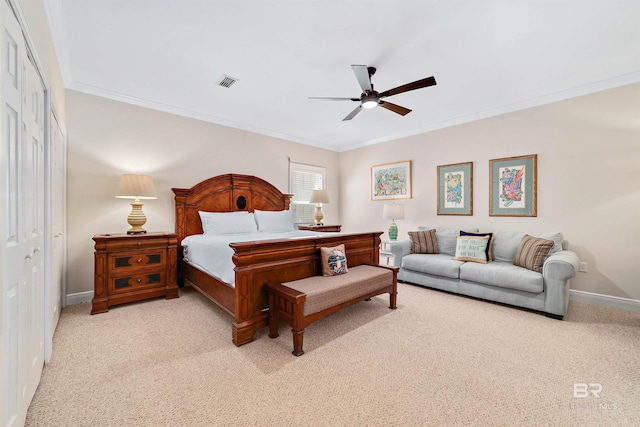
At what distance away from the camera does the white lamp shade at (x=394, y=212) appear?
495 centimetres

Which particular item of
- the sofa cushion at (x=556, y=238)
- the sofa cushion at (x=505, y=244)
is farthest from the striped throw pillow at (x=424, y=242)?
the sofa cushion at (x=556, y=238)

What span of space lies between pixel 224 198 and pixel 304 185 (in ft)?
6.33

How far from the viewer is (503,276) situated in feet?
10.6

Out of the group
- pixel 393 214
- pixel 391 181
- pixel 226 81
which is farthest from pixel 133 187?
pixel 391 181

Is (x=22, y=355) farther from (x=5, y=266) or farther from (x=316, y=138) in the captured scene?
(x=316, y=138)

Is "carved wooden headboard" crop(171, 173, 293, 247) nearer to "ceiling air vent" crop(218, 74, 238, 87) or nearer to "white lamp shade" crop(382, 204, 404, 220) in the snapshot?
"ceiling air vent" crop(218, 74, 238, 87)

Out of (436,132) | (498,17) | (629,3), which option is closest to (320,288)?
(498,17)

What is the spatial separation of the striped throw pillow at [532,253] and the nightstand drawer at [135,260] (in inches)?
178

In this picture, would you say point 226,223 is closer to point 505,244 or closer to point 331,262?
point 331,262

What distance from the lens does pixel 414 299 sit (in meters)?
3.55

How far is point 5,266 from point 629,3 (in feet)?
13.9

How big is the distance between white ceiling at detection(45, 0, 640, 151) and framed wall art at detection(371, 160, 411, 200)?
149cm

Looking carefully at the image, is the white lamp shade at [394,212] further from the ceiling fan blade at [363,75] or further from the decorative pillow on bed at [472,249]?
the ceiling fan blade at [363,75]

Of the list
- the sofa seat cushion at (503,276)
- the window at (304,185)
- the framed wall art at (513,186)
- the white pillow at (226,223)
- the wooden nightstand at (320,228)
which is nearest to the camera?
the sofa seat cushion at (503,276)
